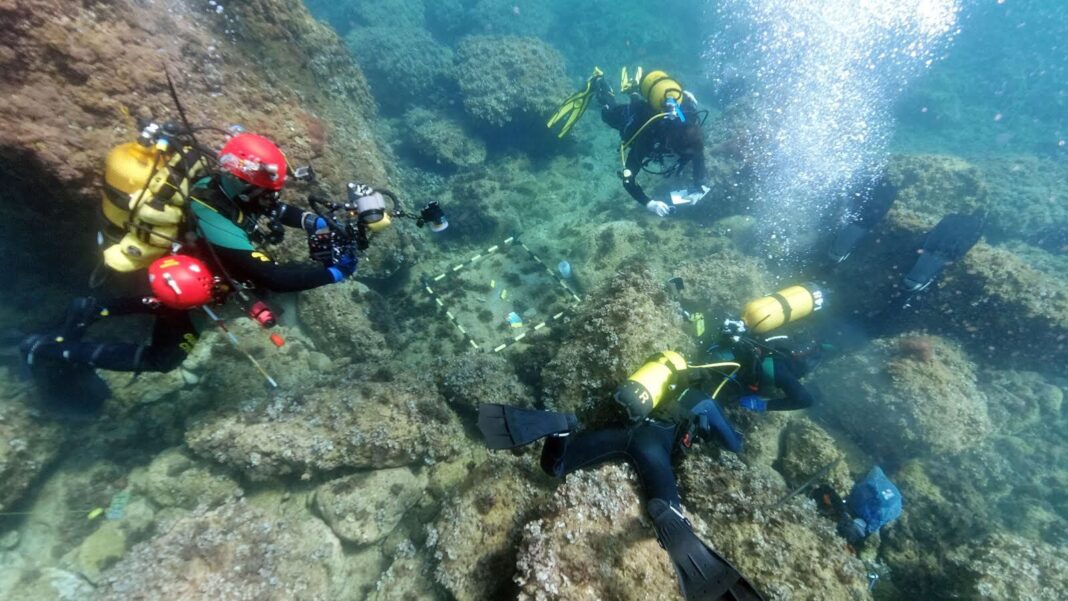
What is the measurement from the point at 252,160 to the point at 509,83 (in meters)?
10.9

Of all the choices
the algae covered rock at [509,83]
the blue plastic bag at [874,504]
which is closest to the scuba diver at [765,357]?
the blue plastic bag at [874,504]

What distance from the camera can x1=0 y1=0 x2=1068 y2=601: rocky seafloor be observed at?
13.2 ft

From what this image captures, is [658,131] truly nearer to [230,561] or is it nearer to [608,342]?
[608,342]

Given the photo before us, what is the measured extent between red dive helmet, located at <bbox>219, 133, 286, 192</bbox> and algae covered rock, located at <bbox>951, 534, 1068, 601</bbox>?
25.5 ft

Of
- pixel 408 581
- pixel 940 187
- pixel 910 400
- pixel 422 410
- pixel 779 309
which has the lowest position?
pixel 408 581

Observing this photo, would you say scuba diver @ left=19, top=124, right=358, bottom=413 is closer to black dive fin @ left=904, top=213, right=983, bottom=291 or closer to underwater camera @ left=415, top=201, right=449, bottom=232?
underwater camera @ left=415, top=201, right=449, bottom=232

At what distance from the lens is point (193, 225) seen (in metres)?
3.87

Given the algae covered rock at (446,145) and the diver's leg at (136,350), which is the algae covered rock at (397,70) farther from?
the diver's leg at (136,350)

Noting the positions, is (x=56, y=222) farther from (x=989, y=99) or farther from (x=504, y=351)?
(x=989, y=99)

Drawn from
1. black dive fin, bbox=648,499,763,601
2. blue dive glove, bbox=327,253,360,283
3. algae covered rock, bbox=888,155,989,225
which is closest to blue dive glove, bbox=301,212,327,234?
blue dive glove, bbox=327,253,360,283

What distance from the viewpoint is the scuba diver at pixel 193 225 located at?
3674 millimetres

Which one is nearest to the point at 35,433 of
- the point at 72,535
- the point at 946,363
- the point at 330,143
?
the point at 72,535

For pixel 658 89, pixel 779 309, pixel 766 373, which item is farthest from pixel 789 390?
pixel 658 89

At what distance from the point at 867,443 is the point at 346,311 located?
825 cm
